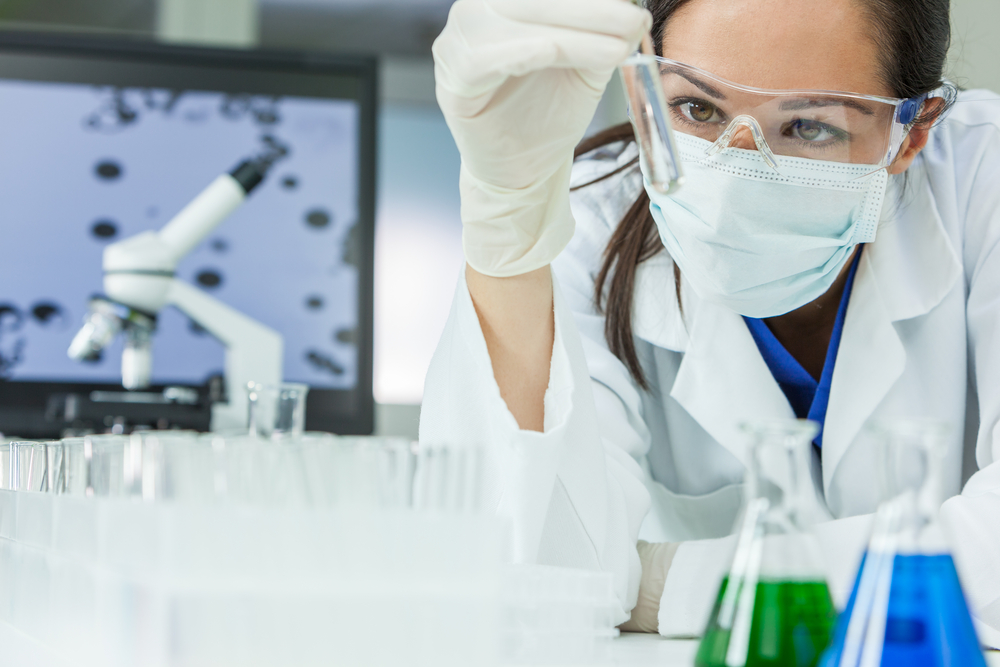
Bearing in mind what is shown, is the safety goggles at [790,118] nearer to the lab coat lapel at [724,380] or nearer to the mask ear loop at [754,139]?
the mask ear loop at [754,139]

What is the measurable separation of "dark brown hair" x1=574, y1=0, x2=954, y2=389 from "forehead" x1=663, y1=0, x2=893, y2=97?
49mm

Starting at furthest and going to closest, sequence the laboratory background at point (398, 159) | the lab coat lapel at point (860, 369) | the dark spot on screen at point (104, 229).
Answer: the laboratory background at point (398, 159), the dark spot on screen at point (104, 229), the lab coat lapel at point (860, 369)

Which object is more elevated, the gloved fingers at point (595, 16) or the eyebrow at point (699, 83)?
the eyebrow at point (699, 83)

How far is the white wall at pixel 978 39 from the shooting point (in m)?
2.15

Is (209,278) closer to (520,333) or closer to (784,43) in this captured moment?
(520,333)

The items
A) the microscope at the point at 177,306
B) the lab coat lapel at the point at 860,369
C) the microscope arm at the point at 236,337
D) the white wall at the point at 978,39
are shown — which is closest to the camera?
the lab coat lapel at the point at 860,369

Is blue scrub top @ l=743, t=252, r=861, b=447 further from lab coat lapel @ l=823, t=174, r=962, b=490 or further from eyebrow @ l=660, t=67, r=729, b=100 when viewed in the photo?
eyebrow @ l=660, t=67, r=729, b=100

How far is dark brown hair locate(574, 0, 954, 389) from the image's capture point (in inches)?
49.8

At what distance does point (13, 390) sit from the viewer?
2.45 metres

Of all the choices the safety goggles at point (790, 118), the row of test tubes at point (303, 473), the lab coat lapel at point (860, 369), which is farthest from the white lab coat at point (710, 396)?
the row of test tubes at point (303, 473)

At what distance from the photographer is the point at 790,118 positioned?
119 cm

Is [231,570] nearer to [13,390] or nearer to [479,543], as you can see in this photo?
[479,543]

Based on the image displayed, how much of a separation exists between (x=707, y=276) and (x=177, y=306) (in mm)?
1638

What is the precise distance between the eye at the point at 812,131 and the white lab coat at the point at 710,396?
0.26m
